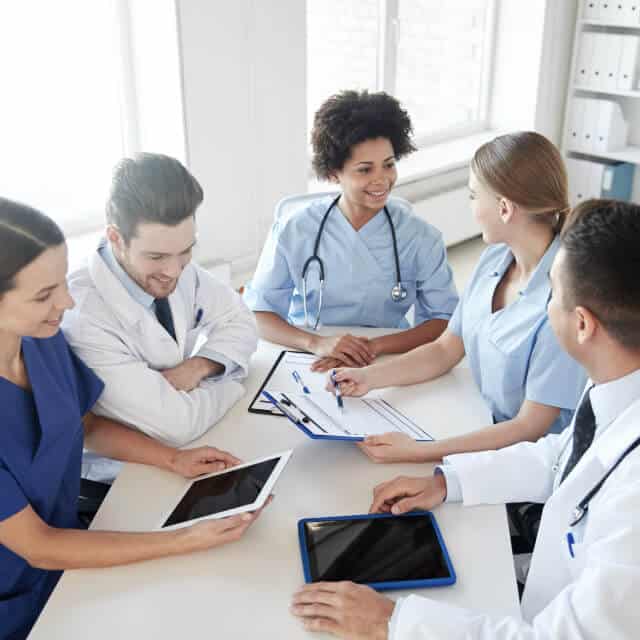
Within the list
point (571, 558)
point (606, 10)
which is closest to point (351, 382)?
point (571, 558)

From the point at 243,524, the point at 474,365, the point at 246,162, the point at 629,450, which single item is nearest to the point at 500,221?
the point at 474,365

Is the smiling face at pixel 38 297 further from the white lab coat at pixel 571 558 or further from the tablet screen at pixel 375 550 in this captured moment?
the white lab coat at pixel 571 558

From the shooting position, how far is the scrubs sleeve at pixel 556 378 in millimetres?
1514

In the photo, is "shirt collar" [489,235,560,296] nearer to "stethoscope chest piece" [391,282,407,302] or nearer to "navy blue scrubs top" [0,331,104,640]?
"stethoscope chest piece" [391,282,407,302]

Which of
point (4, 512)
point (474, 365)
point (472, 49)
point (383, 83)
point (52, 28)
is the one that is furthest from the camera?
point (472, 49)

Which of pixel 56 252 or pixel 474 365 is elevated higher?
pixel 56 252

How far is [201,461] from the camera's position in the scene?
1.38 m

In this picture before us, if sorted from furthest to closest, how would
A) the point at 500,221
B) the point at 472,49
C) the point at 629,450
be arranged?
the point at 472,49, the point at 500,221, the point at 629,450

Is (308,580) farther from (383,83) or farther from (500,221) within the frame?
(383,83)

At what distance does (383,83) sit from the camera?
13.2ft

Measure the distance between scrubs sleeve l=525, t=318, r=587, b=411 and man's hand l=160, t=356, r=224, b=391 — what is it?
67 centimetres

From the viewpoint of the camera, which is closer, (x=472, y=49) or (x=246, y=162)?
(x=246, y=162)

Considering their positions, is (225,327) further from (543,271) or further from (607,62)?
(607,62)

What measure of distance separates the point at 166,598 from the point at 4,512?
275 millimetres
